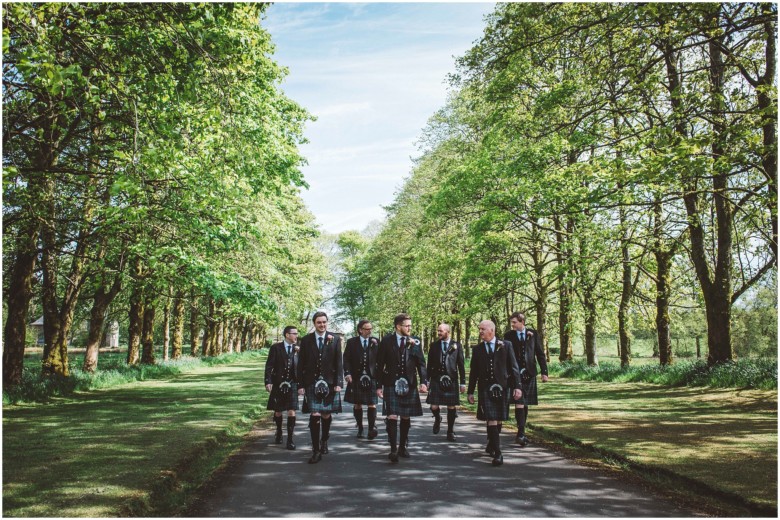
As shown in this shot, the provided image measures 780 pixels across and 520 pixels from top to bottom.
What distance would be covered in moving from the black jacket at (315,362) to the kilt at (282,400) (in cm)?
92

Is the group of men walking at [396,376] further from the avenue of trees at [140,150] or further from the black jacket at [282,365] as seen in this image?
the avenue of trees at [140,150]

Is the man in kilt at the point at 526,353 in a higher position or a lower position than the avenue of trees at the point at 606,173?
lower

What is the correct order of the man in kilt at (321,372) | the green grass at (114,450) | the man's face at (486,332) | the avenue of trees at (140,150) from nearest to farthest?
the green grass at (114,450) → the man's face at (486,332) → the man in kilt at (321,372) → the avenue of trees at (140,150)

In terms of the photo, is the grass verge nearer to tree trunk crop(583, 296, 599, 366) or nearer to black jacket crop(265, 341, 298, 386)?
black jacket crop(265, 341, 298, 386)

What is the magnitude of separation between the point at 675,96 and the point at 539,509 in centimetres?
752

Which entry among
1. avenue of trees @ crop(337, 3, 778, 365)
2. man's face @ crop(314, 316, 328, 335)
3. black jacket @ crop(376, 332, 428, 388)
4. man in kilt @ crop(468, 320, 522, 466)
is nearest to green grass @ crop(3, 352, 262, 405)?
man's face @ crop(314, 316, 328, 335)

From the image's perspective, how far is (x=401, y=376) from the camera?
8750mm

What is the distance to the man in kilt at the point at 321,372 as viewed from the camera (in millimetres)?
8438

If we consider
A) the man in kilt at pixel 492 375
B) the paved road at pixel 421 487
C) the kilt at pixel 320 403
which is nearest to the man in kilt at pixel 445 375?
the paved road at pixel 421 487

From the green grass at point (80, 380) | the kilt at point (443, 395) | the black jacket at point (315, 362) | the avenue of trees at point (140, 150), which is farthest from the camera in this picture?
the green grass at point (80, 380)

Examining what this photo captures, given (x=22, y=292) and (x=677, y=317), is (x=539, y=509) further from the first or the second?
(x=677, y=317)

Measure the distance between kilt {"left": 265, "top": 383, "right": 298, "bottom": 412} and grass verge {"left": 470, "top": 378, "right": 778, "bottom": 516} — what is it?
14.2ft

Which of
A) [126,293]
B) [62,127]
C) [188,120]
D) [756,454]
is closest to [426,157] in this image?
[126,293]

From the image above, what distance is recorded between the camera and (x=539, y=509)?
5559mm
